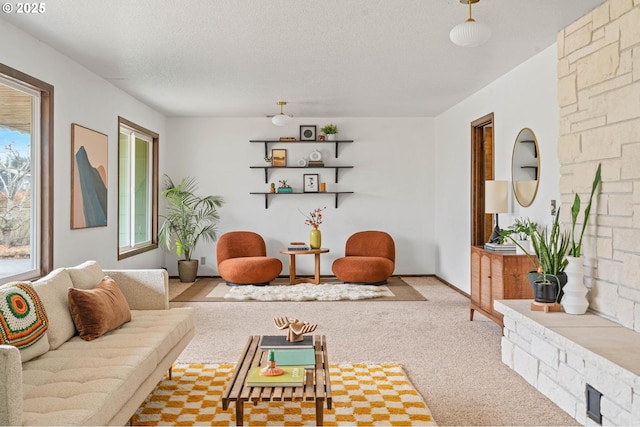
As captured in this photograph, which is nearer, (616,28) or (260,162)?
(616,28)

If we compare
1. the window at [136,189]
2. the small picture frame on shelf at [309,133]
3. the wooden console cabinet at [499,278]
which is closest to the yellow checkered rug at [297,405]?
the wooden console cabinet at [499,278]

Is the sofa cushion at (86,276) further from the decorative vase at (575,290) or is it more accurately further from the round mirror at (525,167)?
the round mirror at (525,167)

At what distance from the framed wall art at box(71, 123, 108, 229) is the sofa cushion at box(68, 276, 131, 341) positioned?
191 centimetres

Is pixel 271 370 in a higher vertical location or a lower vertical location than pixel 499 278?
lower

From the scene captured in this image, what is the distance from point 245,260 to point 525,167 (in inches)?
152

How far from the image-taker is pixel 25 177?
4.16 metres

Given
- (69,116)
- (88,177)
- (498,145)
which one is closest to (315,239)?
(498,145)

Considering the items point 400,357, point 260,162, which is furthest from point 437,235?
point 400,357

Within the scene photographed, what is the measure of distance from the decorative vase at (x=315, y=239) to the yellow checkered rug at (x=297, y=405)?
399 centimetres

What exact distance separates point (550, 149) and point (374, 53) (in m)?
1.71

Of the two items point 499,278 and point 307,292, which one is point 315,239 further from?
point 499,278

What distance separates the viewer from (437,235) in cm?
812

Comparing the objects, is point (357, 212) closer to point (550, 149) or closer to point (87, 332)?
point (550, 149)

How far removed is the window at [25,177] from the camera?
155 inches
